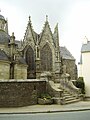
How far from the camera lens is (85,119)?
14.1 metres

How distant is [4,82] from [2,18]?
22.8 m

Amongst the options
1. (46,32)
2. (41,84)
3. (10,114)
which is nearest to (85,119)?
(10,114)

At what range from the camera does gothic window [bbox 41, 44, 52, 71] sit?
161ft

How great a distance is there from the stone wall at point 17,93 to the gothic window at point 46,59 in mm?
24107

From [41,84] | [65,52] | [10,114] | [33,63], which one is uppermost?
[65,52]

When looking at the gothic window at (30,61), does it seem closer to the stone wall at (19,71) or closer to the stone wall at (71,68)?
the stone wall at (19,71)

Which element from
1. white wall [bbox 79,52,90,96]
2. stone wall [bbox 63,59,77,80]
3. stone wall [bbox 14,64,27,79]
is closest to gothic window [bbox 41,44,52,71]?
stone wall [bbox 63,59,77,80]

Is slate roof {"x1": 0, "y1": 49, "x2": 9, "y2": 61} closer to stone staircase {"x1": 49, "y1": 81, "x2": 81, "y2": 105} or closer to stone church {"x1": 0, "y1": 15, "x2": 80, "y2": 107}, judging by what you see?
stone church {"x1": 0, "y1": 15, "x2": 80, "y2": 107}

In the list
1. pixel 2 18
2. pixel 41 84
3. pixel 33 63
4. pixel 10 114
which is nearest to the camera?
pixel 10 114

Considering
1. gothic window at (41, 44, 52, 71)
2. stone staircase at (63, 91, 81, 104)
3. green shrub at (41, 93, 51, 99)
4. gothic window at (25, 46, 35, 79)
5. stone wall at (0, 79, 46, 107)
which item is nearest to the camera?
stone wall at (0, 79, 46, 107)

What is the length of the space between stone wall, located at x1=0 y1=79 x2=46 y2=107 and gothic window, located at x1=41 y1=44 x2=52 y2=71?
79.1 ft

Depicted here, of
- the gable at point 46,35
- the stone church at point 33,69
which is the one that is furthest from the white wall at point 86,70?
the gable at point 46,35

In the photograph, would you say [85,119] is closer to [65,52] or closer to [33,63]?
[33,63]

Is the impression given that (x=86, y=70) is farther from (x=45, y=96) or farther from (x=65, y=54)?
(x=65, y=54)
